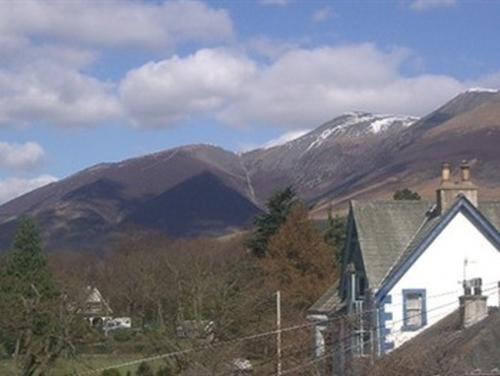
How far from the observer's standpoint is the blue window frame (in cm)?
3884

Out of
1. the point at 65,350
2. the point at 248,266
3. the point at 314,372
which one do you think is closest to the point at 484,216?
the point at 314,372

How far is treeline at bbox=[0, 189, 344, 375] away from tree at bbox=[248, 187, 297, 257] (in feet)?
0.21

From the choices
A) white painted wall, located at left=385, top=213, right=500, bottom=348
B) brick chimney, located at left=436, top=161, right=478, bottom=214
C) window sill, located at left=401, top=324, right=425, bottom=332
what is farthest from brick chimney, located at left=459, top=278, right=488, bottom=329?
brick chimney, located at left=436, top=161, right=478, bottom=214

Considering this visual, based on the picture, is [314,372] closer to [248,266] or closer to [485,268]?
[485,268]

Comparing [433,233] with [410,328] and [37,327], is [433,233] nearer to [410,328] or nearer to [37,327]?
[410,328]

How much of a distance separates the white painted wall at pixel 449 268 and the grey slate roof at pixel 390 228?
0.58 meters

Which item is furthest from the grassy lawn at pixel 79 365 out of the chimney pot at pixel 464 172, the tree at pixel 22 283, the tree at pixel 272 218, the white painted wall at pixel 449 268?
the chimney pot at pixel 464 172

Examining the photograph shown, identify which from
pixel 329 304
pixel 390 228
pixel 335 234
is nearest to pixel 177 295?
pixel 329 304

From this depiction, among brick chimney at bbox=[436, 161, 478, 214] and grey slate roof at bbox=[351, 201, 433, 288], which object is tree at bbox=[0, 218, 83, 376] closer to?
grey slate roof at bbox=[351, 201, 433, 288]

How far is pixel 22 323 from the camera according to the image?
146 feet

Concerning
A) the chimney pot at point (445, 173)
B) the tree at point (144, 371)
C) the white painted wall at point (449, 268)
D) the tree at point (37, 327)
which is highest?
the chimney pot at point (445, 173)

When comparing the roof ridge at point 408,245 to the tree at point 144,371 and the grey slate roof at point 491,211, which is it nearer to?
the grey slate roof at point 491,211

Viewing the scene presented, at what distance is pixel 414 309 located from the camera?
39312mm

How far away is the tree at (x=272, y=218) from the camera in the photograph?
7700 cm
